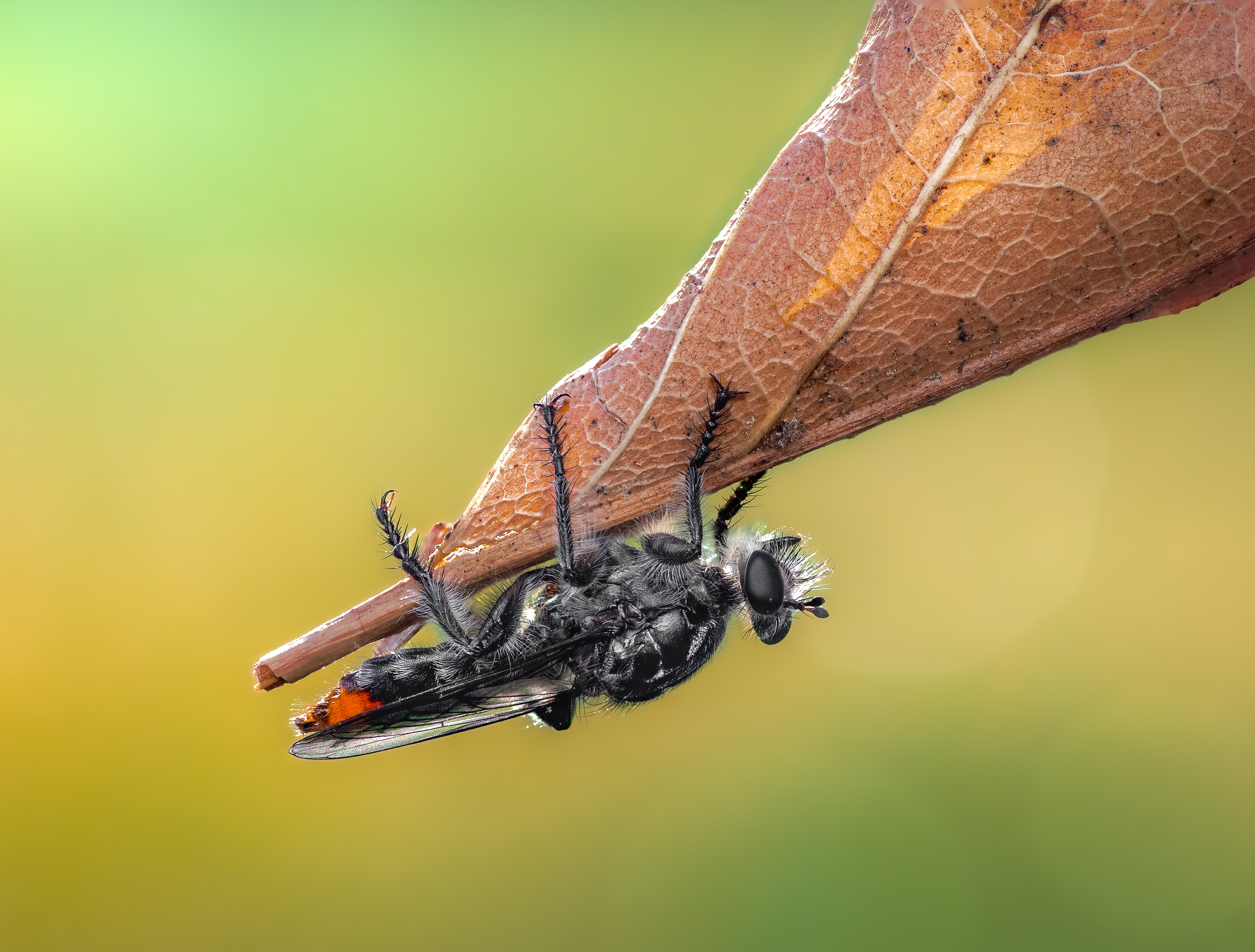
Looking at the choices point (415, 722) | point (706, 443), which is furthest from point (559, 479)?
point (415, 722)

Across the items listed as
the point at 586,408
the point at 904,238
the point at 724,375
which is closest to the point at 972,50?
the point at 904,238

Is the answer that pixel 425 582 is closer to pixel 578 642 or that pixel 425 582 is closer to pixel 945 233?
pixel 578 642

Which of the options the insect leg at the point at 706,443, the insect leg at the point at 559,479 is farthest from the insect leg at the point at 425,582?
the insect leg at the point at 706,443

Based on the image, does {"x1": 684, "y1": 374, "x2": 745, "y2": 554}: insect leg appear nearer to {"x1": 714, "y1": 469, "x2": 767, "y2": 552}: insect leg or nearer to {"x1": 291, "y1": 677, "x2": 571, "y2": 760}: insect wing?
{"x1": 714, "y1": 469, "x2": 767, "y2": 552}: insect leg

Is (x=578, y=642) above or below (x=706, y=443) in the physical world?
below

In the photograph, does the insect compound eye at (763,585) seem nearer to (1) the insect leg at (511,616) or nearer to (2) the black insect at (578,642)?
(2) the black insect at (578,642)
